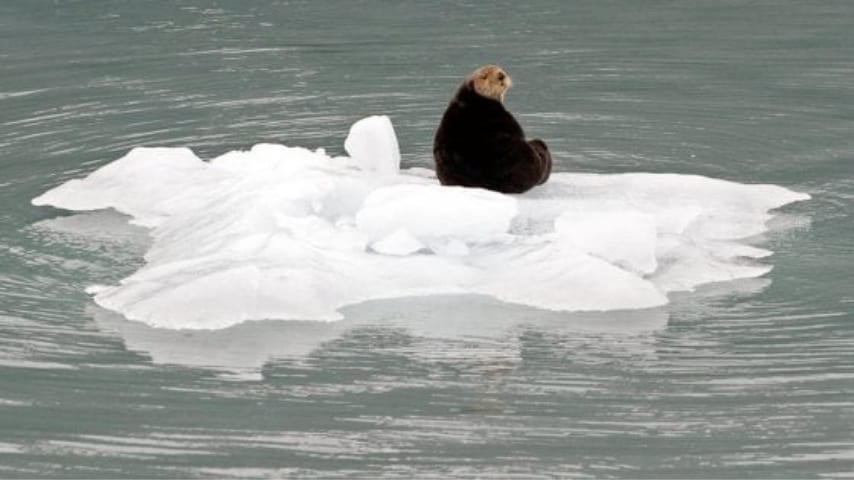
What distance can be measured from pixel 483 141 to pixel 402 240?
0.74m

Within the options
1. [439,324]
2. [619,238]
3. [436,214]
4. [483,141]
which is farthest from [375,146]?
[439,324]

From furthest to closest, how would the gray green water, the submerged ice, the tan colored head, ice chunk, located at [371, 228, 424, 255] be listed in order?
1. the tan colored head
2. ice chunk, located at [371, 228, 424, 255]
3. the submerged ice
4. the gray green water

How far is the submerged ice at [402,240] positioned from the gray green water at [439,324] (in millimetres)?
112

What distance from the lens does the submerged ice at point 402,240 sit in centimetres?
721

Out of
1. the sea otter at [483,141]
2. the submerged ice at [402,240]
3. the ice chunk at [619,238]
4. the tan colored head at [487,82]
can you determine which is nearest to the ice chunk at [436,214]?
the submerged ice at [402,240]

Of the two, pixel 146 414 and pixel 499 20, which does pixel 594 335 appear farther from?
pixel 499 20

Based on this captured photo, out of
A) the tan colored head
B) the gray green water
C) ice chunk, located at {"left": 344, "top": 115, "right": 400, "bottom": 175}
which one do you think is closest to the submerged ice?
ice chunk, located at {"left": 344, "top": 115, "right": 400, "bottom": 175}

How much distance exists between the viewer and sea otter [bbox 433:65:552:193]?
8078mm

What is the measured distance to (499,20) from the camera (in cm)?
1282

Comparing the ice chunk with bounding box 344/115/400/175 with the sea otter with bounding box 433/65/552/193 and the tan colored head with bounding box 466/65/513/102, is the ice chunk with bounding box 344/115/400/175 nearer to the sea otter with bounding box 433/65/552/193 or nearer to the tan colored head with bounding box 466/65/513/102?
the sea otter with bounding box 433/65/552/193

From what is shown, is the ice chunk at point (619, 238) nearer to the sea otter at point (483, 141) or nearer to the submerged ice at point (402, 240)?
the submerged ice at point (402, 240)

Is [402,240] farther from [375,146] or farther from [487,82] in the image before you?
[375,146]

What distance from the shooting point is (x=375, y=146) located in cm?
862

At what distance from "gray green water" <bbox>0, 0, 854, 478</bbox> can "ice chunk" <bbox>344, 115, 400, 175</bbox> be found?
2.73 feet
